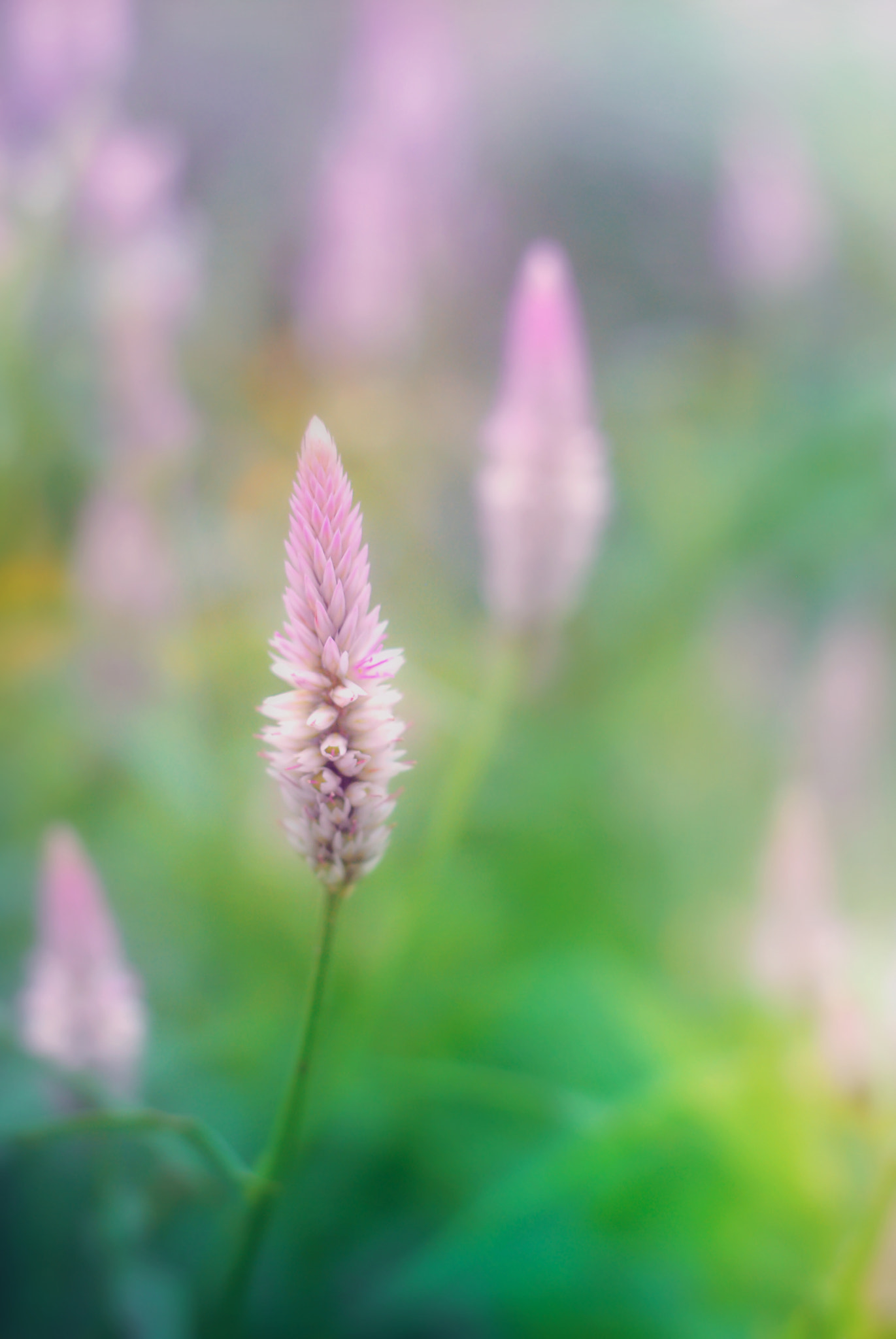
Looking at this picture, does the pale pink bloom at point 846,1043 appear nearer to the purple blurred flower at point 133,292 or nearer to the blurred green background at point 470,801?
the blurred green background at point 470,801

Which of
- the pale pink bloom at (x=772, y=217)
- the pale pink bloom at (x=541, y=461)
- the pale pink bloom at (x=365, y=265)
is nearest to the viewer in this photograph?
the pale pink bloom at (x=541, y=461)

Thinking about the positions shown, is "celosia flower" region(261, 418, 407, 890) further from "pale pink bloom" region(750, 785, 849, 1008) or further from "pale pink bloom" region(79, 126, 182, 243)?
"pale pink bloom" region(79, 126, 182, 243)

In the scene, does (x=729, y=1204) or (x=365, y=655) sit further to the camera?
(x=729, y=1204)

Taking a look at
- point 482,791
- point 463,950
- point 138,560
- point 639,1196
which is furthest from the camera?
point 482,791

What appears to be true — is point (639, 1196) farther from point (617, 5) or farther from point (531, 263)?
point (617, 5)

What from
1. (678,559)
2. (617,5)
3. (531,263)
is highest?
(617,5)

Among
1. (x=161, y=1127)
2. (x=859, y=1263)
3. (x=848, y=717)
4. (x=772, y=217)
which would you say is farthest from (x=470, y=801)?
(x=772, y=217)

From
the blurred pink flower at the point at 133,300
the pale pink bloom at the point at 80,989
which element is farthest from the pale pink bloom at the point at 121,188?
the pale pink bloom at the point at 80,989

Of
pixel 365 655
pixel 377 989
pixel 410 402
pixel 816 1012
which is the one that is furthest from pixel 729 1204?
pixel 410 402
